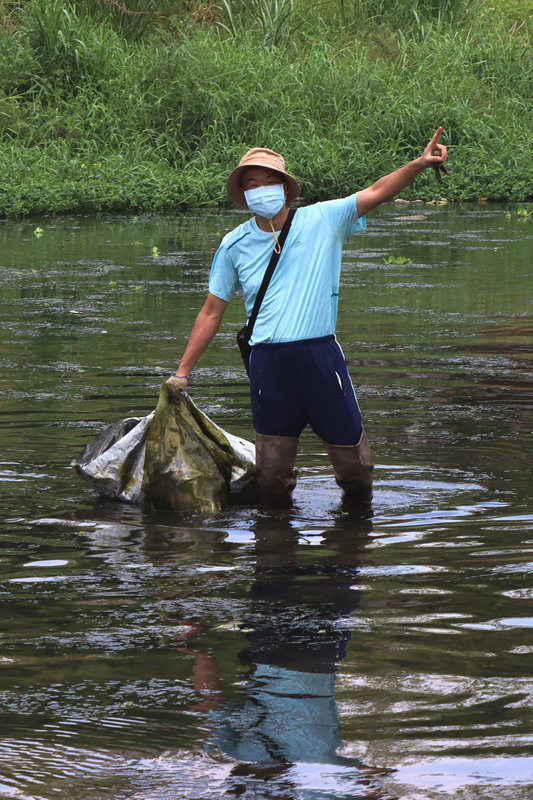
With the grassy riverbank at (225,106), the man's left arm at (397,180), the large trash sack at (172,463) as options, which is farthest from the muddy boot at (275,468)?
the grassy riverbank at (225,106)

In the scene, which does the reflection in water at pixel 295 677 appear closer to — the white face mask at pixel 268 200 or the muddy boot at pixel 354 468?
the muddy boot at pixel 354 468

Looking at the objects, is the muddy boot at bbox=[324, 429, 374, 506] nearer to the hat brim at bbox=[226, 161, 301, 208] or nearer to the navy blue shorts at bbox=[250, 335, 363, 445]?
the navy blue shorts at bbox=[250, 335, 363, 445]

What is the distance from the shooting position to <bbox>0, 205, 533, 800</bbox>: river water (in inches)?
Answer: 124

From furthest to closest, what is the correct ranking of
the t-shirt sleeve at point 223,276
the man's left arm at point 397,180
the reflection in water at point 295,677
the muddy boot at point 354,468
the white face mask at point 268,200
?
1. the muddy boot at point 354,468
2. the t-shirt sleeve at point 223,276
3. the white face mask at point 268,200
4. the man's left arm at point 397,180
5. the reflection in water at point 295,677

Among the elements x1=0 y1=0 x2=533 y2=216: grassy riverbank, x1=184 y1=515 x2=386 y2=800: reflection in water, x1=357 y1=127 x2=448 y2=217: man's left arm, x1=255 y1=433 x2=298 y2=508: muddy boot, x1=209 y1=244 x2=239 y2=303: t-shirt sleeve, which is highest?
x1=0 y1=0 x2=533 y2=216: grassy riverbank

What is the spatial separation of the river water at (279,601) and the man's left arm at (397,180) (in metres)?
1.31

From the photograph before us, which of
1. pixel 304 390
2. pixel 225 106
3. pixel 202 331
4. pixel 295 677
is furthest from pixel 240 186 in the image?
pixel 225 106

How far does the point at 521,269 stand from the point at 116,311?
418 cm

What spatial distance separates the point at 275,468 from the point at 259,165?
4.25 feet

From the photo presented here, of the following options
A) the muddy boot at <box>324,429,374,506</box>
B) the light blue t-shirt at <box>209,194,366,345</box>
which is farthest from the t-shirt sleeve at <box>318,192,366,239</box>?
the muddy boot at <box>324,429,374,506</box>

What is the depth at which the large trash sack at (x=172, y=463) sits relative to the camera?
19.3ft

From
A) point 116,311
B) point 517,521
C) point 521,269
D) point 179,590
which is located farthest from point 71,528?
point 521,269

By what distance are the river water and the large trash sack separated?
110 mm

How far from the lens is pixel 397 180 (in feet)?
17.2
